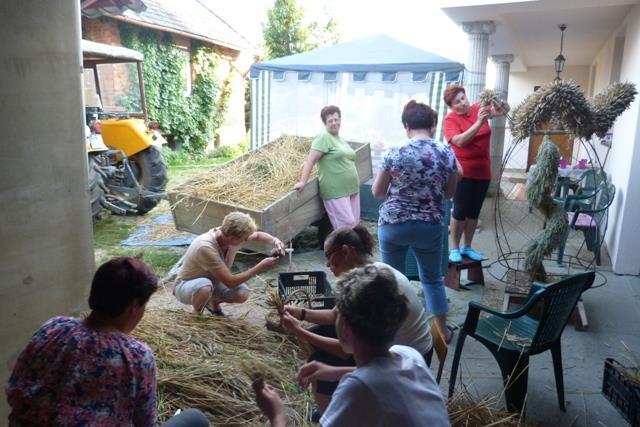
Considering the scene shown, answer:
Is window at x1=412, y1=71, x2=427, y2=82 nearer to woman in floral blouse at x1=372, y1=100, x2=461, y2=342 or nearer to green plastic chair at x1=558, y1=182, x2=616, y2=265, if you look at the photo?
green plastic chair at x1=558, y1=182, x2=616, y2=265

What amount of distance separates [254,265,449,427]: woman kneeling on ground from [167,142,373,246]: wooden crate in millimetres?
3338

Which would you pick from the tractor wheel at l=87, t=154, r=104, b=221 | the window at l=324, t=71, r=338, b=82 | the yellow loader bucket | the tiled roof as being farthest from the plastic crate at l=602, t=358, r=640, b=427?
the tiled roof

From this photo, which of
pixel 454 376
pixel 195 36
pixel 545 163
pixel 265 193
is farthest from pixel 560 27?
pixel 195 36

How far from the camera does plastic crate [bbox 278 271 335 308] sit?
3.51m

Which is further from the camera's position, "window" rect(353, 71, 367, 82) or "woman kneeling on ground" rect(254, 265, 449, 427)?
Result: "window" rect(353, 71, 367, 82)

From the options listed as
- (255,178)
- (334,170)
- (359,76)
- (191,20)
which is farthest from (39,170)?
(191,20)

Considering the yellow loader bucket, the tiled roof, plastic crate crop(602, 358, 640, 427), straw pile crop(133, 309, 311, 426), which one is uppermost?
the tiled roof

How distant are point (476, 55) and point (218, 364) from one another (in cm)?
618

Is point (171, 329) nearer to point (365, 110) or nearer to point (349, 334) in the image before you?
point (349, 334)

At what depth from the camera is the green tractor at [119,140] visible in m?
6.81

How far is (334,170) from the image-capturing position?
5207mm

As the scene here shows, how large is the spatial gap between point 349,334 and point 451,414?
1266 mm

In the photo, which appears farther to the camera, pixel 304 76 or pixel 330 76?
pixel 304 76

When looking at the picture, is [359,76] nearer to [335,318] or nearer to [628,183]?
[628,183]
